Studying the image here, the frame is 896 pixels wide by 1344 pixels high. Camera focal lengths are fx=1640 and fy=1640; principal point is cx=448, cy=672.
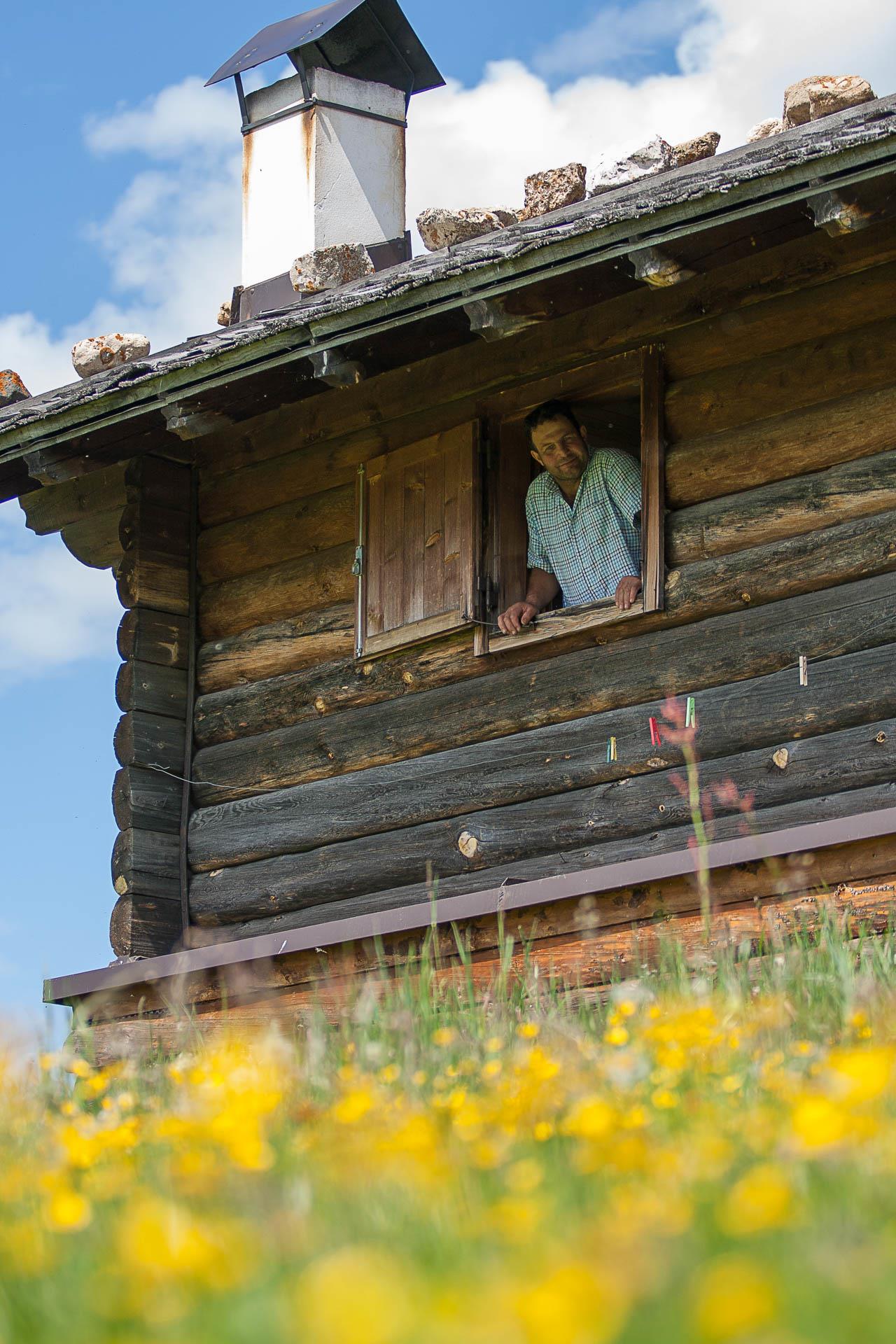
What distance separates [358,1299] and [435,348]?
614 cm

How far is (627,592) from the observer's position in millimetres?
6824

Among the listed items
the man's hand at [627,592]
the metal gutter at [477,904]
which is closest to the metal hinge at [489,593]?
the man's hand at [627,592]

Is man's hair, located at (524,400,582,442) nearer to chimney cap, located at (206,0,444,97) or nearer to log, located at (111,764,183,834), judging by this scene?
log, located at (111,764,183,834)

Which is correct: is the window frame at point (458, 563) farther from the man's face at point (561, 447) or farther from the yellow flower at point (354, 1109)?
the yellow flower at point (354, 1109)

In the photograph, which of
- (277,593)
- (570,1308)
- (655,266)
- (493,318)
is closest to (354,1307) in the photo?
(570,1308)

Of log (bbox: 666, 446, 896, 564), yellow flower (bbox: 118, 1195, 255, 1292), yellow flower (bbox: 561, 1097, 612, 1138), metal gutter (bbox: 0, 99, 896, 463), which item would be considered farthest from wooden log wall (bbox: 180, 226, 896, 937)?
yellow flower (bbox: 118, 1195, 255, 1292)

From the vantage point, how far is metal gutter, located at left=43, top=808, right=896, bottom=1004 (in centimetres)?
554

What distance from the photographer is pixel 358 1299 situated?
1.25 metres

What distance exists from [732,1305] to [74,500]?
8.37 m

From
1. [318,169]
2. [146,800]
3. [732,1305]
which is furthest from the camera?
[318,169]

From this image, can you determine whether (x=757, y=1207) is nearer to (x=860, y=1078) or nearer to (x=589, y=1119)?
(x=860, y=1078)

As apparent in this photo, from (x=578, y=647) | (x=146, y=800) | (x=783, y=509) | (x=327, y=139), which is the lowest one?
(x=146, y=800)

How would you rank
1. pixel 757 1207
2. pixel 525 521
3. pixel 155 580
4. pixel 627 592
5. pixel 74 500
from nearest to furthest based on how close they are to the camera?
pixel 757 1207 < pixel 627 592 < pixel 525 521 < pixel 155 580 < pixel 74 500

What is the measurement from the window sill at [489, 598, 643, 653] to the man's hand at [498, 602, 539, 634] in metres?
0.03
